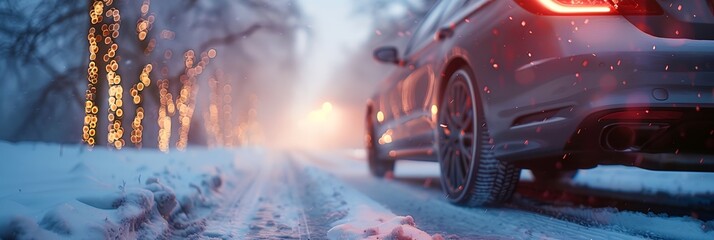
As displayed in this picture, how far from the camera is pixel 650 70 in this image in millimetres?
2766

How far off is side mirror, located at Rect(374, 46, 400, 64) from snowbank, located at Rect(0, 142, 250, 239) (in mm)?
2476

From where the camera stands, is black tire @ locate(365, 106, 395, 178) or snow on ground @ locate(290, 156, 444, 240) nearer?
snow on ground @ locate(290, 156, 444, 240)

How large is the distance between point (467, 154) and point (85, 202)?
2595mm

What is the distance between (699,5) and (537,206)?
6.60 ft

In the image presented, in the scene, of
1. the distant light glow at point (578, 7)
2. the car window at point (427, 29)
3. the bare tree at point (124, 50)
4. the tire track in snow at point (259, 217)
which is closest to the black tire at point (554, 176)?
the car window at point (427, 29)

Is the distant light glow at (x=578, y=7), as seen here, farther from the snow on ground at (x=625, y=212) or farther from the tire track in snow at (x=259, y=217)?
the tire track in snow at (x=259, y=217)

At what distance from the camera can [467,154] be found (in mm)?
4246

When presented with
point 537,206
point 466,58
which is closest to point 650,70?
point 466,58

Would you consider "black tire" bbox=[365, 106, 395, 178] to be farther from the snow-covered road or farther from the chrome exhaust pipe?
the chrome exhaust pipe

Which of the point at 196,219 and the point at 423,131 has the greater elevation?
the point at 423,131

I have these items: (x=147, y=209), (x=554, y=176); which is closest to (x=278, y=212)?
(x=147, y=209)

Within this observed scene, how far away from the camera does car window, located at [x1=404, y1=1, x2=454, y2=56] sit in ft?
17.5

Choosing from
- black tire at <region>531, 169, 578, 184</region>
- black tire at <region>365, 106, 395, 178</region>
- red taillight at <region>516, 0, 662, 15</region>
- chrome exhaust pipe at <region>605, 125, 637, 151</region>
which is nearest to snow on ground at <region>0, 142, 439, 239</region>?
chrome exhaust pipe at <region>605, 125, 637, 151</region>

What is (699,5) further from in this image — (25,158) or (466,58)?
(25,158)
